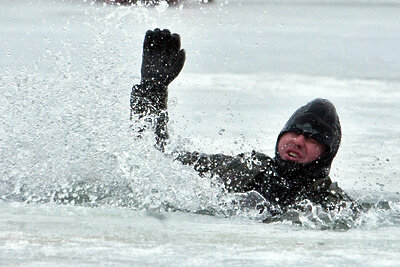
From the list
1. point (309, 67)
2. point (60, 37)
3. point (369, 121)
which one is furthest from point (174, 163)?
point (60, 37)

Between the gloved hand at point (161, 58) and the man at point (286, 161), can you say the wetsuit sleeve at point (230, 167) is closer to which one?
the man at point (286, 161)

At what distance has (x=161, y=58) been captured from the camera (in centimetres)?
576

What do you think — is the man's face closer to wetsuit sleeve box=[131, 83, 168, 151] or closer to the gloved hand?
wetsuit sleeve box=[131, 83, 168, 151]

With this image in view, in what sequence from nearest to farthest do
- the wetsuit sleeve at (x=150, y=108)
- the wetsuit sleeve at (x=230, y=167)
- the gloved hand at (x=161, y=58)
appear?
1. the wetsuit sleeve at (x=230, y=167)
2. the wetsuit sleeve at (x=150, y=108)
3. the gloved hand at (x=161, y=58)

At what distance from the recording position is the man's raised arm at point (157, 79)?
565 centimetres

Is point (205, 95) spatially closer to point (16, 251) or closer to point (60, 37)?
point (60, 37)

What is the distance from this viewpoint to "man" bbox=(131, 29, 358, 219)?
16.3ft

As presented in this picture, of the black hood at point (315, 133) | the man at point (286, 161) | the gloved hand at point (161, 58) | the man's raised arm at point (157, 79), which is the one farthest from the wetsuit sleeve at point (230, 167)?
the gloved hand at point (161, 58)

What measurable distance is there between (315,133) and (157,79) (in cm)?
115

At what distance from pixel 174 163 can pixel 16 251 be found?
197 centimetres

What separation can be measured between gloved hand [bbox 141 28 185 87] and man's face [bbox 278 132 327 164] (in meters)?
0.99

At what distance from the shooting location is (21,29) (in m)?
13.9

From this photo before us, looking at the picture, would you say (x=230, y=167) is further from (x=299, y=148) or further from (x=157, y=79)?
(x=157, y=79)

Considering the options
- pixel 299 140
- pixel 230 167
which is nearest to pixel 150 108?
pixel 230 167
